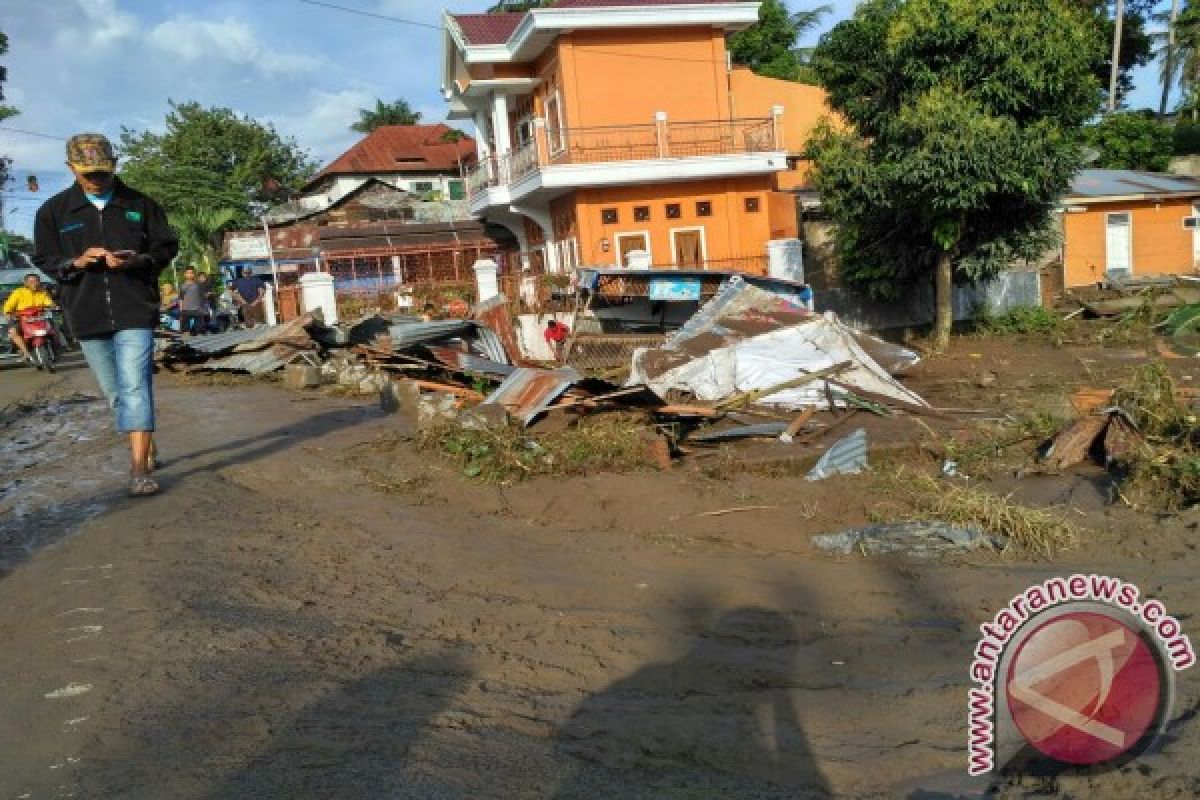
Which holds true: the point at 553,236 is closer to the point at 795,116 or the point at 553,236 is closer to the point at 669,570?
the point at 795,116

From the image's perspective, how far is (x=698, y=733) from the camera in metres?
2.96

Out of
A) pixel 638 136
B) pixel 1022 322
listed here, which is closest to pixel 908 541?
pixel 1022 322

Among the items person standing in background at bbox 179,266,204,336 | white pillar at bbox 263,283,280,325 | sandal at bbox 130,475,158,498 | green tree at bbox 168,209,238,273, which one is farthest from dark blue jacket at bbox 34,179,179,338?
green tree at bbox 168,209,238,273

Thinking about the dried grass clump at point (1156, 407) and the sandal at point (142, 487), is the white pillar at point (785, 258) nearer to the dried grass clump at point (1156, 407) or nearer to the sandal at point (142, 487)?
the dried grass clump at point (1156, 407)

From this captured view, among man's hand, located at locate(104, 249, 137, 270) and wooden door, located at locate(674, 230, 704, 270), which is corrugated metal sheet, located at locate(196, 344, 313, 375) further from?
wooden door, located at locate(674, 230, 704, 270)

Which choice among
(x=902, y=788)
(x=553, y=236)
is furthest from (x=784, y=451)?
(x=553, y=236)

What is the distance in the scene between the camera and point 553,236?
25.5 m

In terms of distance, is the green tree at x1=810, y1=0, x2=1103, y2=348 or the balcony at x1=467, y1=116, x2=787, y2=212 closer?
the green tree at x1=810, y1=0, x2=1103, y2=348

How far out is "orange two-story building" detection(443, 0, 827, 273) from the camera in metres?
22.0

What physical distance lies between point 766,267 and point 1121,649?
17.4 meters

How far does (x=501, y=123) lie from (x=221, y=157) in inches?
1249

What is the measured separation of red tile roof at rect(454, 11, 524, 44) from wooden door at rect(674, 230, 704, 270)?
7308 millimetres

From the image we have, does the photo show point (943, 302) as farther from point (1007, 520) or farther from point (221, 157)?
point (221, 157)

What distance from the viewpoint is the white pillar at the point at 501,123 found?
25.6m
